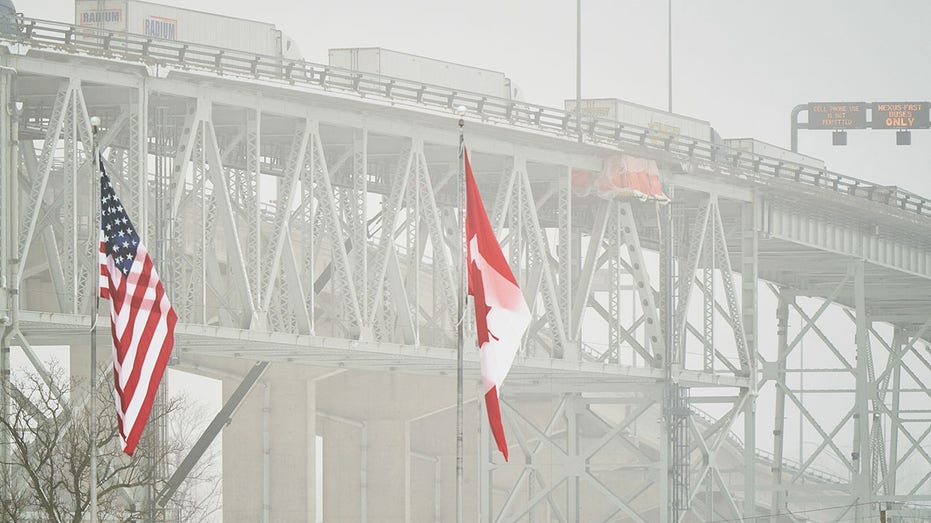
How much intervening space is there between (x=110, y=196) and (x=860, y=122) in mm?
72774

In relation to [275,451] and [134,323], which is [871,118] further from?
[134,323]

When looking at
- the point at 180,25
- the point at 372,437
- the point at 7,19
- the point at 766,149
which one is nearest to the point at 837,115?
the point at 766,149

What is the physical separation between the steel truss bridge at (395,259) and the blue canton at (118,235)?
11947 millimetres

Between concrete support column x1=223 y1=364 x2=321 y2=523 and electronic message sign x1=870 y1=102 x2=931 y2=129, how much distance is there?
120ft

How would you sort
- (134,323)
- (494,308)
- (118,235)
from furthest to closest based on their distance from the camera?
(118,235) < (134,323) < (494,308)

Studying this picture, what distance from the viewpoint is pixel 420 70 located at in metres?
63.1

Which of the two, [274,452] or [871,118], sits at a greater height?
[871,118]

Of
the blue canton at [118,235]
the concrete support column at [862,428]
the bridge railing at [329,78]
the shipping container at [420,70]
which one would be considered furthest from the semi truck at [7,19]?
the concrete support column at [862,428]

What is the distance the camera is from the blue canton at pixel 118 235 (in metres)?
33.5

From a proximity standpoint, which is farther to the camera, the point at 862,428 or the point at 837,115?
the point at 837,115

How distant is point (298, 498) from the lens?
283ft

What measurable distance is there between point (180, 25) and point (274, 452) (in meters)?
35.0

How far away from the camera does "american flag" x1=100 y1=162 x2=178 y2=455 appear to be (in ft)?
109

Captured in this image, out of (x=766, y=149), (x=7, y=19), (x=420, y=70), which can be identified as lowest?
(x=766, y=149)
